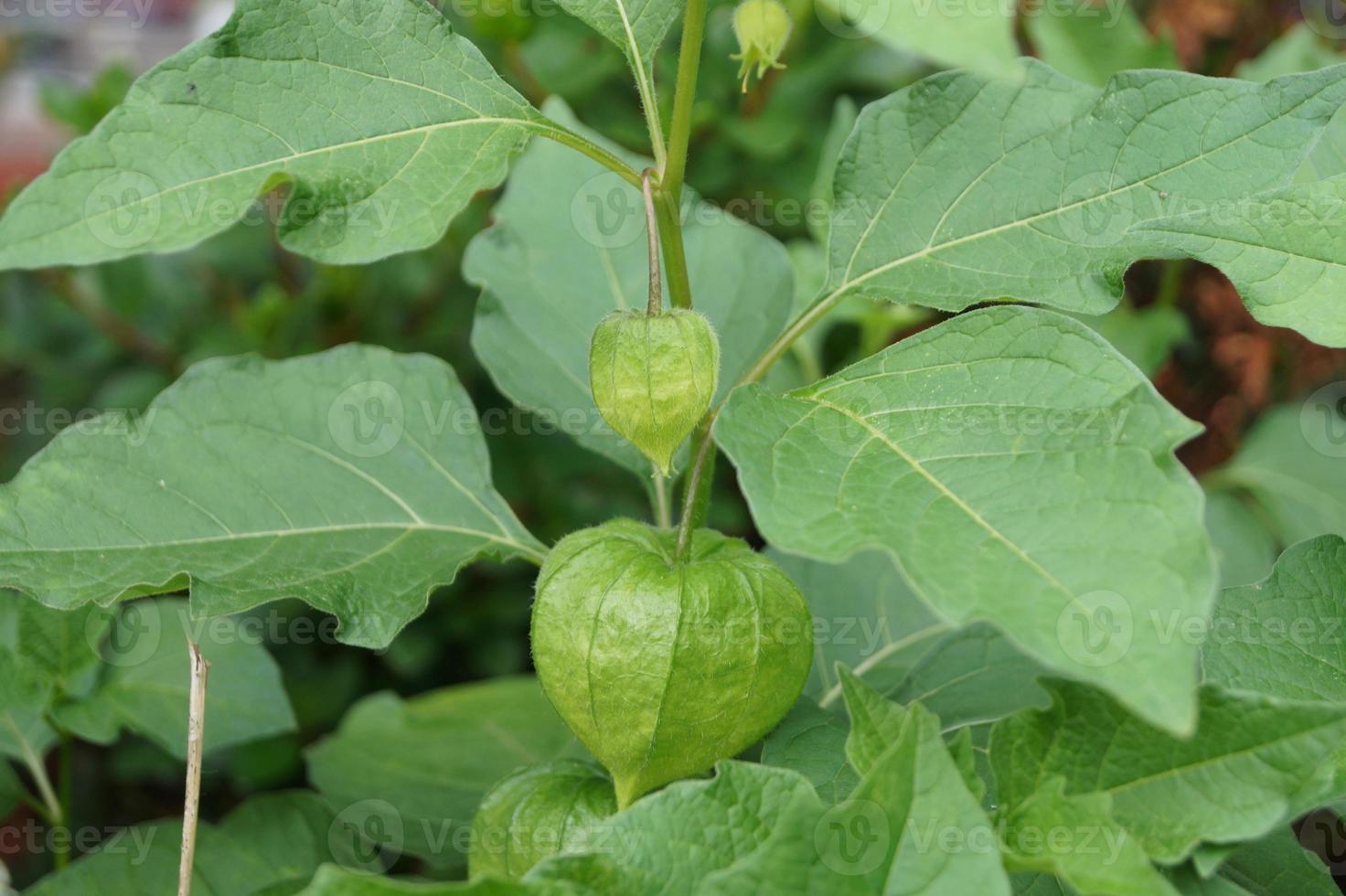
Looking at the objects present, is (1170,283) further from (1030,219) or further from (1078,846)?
(1078,846)

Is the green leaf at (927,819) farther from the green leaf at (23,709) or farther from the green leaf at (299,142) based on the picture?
the green leaf at (23,709)

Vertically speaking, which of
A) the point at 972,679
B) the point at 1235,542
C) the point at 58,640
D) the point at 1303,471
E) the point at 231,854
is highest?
the point at 58,640

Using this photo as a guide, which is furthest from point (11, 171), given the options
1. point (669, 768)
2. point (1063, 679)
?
point (1063, 679)

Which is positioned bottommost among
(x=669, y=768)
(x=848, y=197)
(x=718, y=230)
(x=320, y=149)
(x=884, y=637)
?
(x=884, y=637)

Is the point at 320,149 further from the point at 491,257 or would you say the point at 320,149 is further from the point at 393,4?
the point at 491,257

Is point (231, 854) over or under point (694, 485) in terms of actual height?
under

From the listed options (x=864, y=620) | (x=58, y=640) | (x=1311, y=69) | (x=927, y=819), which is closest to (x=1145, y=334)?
A: (x=1311, y=69)
